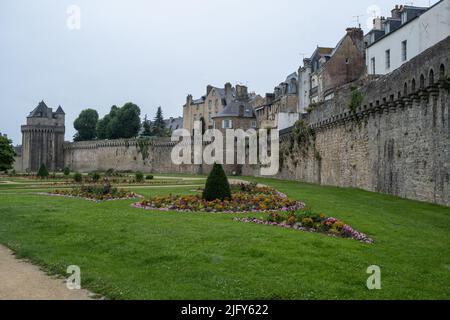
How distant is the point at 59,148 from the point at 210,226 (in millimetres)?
84445

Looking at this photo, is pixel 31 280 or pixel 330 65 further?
pixel 330 65

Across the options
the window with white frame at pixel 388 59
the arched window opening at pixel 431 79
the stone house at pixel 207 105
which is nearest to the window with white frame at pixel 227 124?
the stone house at pixel 207 105

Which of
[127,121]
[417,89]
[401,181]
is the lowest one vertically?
[401,181]

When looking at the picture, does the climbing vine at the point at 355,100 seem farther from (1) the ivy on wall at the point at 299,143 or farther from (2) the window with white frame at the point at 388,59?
(2) the window with white frame at the point at 388,59

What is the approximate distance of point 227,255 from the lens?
919 cm

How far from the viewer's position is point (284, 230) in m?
12.0

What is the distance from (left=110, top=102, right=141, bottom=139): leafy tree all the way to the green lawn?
77710mm

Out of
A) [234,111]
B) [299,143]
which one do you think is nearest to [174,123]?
[234,111]

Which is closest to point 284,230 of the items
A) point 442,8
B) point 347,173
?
point 347,173

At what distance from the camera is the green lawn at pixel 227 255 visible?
737cm

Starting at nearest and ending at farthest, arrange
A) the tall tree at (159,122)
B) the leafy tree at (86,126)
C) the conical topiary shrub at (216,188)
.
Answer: the conical topiary shrub at (216,188) < the leafy tree at (86,126) < the tall tree at (159,122)

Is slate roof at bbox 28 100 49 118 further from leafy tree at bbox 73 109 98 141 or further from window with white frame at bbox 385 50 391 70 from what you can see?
window with white frame at bbox 385 50 391 70

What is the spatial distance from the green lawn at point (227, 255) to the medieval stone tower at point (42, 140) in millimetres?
77719
